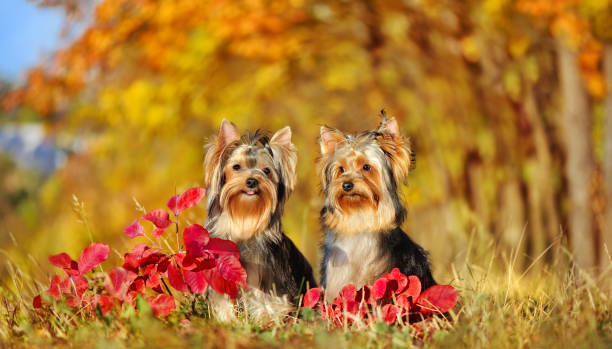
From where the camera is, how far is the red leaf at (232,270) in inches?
155

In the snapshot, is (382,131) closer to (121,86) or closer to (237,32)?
(237,32)

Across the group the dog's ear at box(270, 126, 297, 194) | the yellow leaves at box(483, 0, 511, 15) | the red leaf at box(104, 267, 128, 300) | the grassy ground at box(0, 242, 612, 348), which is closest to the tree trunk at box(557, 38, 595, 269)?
the yellow leaves at box(483, 0, 511, 15)

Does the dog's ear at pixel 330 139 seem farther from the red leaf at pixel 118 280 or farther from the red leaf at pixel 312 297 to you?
the red leaf at pixel 118 280

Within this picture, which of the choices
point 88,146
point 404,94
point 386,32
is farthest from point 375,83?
point 88,146

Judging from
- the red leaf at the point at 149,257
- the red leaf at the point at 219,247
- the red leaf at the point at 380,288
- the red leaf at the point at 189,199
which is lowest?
the red leaf at the point at 380,288

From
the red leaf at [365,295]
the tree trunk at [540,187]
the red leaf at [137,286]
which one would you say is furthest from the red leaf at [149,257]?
the tree trunk at [540,187]

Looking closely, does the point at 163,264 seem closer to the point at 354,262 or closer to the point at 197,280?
the point at 197,280

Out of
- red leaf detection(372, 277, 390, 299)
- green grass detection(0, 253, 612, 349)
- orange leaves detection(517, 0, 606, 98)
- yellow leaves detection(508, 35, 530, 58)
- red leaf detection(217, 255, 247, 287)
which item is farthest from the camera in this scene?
yellow leaves detection(508, 35, 530, 58)

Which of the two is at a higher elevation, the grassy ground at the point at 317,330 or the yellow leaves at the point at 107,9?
the yellow leaves at the point at 107,9

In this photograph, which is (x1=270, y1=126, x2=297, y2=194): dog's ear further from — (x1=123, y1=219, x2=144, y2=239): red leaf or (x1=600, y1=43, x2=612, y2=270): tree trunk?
(x1=600, y1=43, x2=612, y2=270): tree trunk

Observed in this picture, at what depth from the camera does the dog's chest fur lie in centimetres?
427

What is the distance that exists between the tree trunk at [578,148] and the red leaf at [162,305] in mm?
7440

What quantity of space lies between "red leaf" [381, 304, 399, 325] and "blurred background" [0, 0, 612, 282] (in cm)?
373

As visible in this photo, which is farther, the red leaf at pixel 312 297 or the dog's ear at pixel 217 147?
the dog's ear at pixel 217 147
